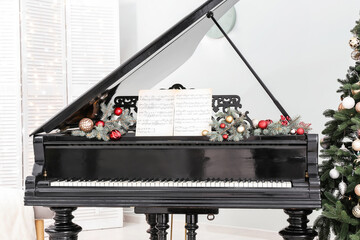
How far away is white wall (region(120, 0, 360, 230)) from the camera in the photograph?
4.72 meters

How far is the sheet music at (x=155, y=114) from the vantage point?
2922 mm

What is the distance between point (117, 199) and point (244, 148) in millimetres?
728

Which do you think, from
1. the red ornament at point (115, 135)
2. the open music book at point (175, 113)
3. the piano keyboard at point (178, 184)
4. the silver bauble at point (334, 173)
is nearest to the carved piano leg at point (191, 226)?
the piano keyboard at point (178, 184)

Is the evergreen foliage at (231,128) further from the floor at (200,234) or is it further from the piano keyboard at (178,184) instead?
the floor at (200,234)

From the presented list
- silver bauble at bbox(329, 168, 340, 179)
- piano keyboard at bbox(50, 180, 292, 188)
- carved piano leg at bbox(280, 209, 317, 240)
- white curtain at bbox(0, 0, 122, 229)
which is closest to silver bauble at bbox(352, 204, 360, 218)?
silver bauble at bbox(329, 168, 340, 179)

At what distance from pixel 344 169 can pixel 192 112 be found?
93 cm

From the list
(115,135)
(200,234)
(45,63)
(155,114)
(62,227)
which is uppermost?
(45,63)

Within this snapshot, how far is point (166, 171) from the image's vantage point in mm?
2857

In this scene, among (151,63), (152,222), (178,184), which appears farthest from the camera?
(152,222)

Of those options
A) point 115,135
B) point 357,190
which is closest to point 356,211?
point 357,190

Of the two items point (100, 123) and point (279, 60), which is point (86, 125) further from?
point (279, 60)

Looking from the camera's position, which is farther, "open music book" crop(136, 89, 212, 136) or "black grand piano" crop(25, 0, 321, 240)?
"open music book" crop(136, 89, 212, 136)

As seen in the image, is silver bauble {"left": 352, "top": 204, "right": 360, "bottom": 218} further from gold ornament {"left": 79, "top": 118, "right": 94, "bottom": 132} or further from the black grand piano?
gold ornament {"left": 79, "top": 118, "right": 94, "bottom": 132}

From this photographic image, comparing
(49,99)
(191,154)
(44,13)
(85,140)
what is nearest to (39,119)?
(49,99)
